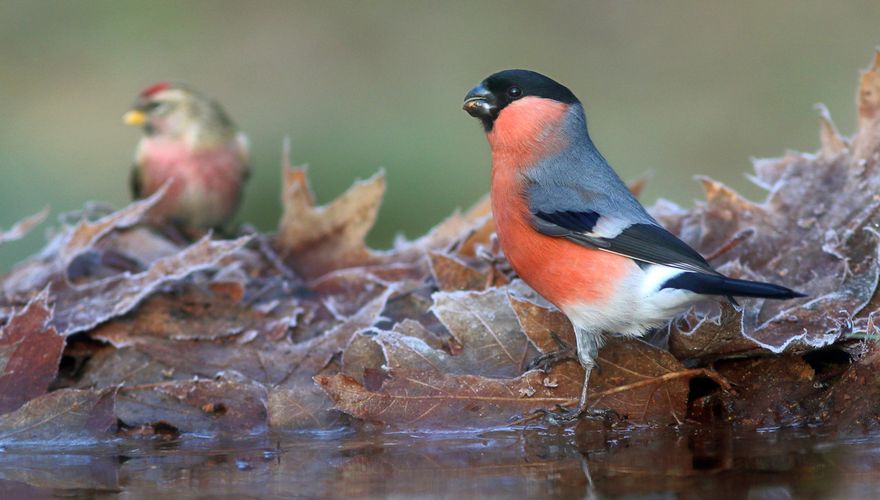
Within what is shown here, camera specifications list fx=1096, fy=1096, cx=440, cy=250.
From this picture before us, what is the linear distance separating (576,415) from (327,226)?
7.30ft

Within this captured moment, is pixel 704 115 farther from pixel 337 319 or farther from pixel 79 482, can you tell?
pixel 79 482

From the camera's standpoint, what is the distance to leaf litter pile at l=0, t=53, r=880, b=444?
3816mm

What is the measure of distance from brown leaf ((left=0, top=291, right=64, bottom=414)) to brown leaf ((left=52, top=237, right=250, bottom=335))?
25 cm

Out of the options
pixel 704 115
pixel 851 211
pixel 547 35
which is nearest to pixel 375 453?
pixel 851 211

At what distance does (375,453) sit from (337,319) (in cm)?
131

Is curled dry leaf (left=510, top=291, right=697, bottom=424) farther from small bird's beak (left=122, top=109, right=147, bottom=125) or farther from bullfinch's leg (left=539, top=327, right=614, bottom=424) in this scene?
small bird's beak (left=122, top=109, right=147, bottom=125)

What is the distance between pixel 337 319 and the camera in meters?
4.80

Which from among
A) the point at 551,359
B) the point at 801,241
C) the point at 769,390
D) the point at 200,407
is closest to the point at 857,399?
the point at 769,390

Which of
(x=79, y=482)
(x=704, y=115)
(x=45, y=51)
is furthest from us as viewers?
(x=45, y=51)

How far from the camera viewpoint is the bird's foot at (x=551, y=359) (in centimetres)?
401

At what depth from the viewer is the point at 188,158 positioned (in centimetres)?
823

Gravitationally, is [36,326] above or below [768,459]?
below

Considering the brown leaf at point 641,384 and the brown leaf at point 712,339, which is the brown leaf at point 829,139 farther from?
the brown leaf at point 641,384

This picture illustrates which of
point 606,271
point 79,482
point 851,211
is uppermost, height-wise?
point 851,211
